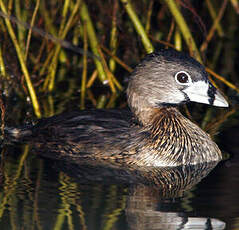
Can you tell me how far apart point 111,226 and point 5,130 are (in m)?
2.98

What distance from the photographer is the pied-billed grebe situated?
6.98 metres

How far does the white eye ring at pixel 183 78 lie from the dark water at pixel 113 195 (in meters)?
0.79

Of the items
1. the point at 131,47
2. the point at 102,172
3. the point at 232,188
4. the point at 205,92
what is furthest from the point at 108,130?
the point at 131,47

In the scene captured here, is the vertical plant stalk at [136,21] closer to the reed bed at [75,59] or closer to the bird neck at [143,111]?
the reed bed at [75,59]

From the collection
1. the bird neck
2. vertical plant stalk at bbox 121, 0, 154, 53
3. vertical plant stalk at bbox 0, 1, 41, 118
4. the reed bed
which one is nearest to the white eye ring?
the bird neck

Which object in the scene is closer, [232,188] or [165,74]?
[232,188]

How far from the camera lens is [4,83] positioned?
902 centimetres

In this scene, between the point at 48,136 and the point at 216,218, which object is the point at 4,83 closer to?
the point at 48,136

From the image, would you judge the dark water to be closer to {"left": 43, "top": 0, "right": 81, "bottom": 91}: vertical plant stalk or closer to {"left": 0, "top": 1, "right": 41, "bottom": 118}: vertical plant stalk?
{"left": 0, "top": 1, "right": 41, "bottom": 118}: vertical plant stalk

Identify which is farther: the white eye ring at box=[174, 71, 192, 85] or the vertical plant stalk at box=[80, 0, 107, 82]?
the vertical plant stalk at box=[80, 0, 107, 82]

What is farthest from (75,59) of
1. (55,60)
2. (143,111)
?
(143,111)

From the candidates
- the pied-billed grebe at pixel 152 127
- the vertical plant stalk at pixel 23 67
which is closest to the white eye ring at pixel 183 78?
the pied-billed grebe at pixel 152 127

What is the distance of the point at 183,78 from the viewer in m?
7.00

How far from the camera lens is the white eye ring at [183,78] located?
6.98m
